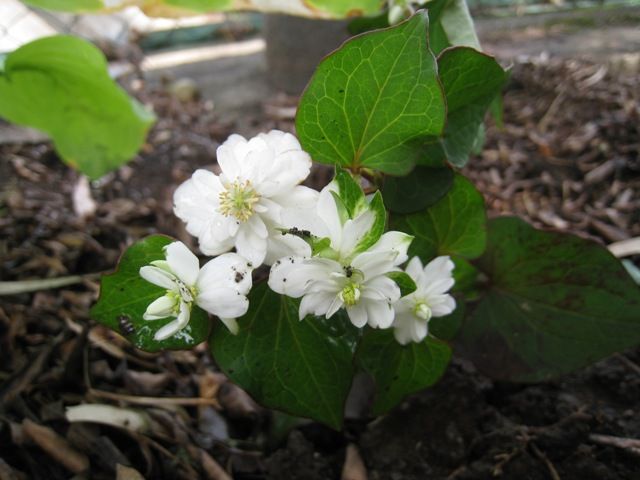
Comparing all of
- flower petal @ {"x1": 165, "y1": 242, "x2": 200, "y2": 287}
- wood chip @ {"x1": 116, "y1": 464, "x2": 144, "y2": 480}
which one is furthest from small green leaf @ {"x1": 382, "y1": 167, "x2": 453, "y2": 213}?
wood chip @ {"x1": 116, "y1": 464, "x2": 144, "y2": 480}

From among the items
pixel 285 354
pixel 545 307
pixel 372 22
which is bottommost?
pixel 545 307

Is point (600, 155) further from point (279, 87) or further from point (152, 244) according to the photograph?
point (279, 87)

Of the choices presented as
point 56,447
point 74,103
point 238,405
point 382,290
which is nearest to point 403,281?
point 382,290

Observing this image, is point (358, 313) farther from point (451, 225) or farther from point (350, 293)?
point (451, 225)

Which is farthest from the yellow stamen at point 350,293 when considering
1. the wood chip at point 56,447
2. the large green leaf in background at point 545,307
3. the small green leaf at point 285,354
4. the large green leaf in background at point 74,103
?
the large green leaf in background at point 74,103

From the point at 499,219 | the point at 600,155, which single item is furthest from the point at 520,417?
the point at 600,155

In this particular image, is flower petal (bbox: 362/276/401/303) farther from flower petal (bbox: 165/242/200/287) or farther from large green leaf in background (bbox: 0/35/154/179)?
large green leaf in background (bbox: 0/35/154/179)

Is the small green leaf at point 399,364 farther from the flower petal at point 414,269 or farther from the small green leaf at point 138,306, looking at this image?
the small green leaf at point 138,306
